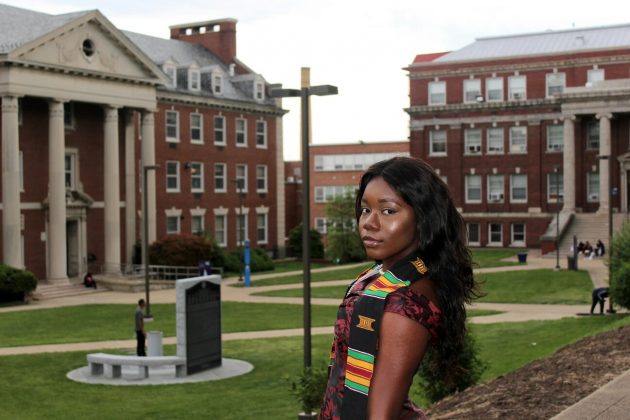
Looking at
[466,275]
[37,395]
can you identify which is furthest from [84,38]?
[466,275]

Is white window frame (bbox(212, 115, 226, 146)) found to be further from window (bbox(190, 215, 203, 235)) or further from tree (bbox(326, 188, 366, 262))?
tree (bbox(326, 188, 366, 262))

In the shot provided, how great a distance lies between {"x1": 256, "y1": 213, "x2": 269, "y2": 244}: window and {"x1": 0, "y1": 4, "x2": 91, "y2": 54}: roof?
2201cm

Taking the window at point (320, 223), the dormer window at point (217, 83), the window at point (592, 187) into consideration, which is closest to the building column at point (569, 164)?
the window at point (592, 187)

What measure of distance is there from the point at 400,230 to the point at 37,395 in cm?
1769

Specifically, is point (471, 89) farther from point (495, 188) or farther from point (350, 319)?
point (350, 319)

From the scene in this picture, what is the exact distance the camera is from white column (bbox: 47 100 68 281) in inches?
1833

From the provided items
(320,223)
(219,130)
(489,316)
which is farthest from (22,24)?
(320,223)

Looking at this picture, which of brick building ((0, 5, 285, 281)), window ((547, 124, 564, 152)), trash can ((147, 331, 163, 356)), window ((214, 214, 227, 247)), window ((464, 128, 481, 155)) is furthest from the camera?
window ((464, 128, 481, 155))

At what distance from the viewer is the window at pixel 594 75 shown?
63.6m

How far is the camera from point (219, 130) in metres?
61.5

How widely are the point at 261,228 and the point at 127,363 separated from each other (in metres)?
44.4

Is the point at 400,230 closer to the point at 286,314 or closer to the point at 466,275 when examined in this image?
the point at 466,275

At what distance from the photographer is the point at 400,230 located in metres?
3.88

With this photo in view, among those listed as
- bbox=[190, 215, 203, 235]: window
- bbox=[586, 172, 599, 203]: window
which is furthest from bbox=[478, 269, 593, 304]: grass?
bbox=[190, 215, 203, 235]: window
